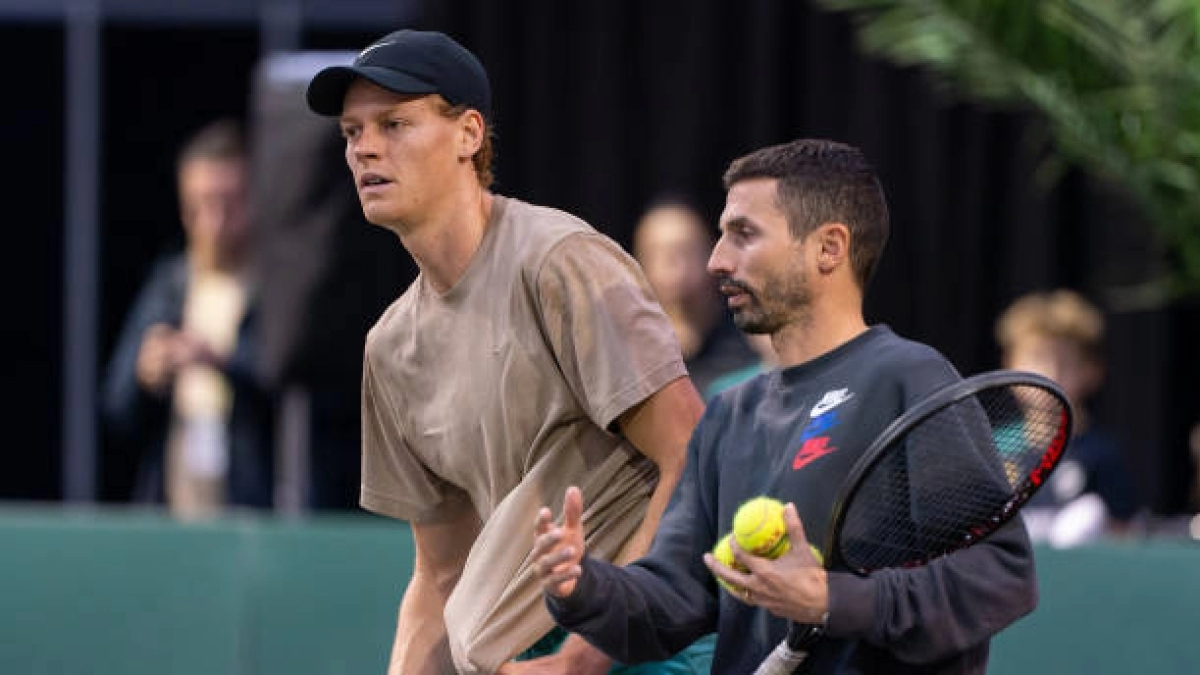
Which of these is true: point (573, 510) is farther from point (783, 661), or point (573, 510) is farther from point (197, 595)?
point (197, 595)

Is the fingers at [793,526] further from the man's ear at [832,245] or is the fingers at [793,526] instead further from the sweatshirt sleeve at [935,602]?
the man's ear at [832,245]

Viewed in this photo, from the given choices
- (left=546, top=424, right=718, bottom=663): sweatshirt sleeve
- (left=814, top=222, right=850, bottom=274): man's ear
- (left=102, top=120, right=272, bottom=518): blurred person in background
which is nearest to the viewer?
(left=546, top=424, right=718, bottom=663): sweatshirt sleeve

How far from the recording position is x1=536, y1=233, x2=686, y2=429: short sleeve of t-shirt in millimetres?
3762

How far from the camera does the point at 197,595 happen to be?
655 cm

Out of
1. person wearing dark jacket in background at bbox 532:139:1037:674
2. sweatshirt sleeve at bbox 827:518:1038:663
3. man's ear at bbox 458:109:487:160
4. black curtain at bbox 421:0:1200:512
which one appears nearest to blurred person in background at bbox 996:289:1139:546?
black curtain at bbox 421:0:1200:512

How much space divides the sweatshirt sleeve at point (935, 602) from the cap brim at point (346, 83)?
1.15 m

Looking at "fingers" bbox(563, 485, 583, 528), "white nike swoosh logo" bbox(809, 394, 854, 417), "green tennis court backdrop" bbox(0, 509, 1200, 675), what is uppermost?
"white nike swoosh logo" bbox(809, 394, 854, 417)

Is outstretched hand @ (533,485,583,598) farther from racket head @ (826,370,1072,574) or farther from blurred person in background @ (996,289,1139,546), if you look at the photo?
blurred person in background @ (996,289,1139,546)

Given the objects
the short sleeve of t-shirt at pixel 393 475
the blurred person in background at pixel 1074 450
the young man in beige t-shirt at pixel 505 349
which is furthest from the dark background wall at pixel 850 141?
the young man in beige t-shirt at pixel 505 349

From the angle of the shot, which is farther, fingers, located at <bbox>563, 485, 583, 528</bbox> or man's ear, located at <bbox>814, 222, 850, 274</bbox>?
man's ear, located at <bbox>814, 222, 850, 274</bbox>

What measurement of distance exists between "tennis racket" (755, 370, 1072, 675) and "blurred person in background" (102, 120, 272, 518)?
4535 millimetres

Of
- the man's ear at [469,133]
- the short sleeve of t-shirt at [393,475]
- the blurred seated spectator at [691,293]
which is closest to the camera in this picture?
the man's ear at [469,133]

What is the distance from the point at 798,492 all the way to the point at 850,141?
5.42 m

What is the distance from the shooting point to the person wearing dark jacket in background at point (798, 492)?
10.5ft
